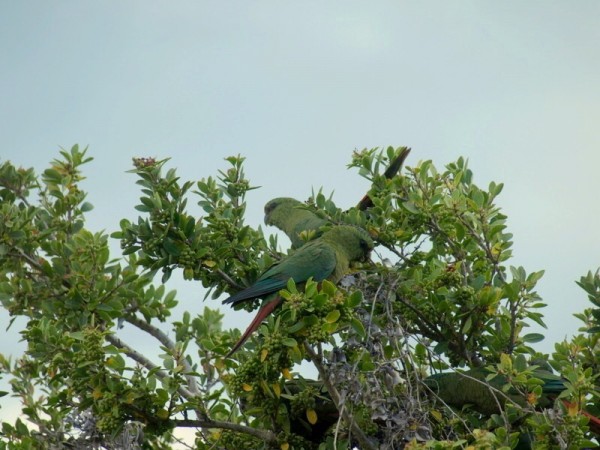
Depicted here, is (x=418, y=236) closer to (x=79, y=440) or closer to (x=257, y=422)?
(x=257, y=422)

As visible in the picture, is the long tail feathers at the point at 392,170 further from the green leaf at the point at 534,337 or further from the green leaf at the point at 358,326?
the green leaf at the point at 358,326

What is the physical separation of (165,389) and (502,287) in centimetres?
222

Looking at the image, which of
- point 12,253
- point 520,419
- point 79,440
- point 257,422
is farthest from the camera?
point 12,253

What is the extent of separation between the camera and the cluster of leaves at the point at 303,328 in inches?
174

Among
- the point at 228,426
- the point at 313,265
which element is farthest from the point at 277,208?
the point at 228,426

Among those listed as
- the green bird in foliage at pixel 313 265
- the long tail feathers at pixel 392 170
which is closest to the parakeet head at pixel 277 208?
the long tail feathers at pixel 392 170

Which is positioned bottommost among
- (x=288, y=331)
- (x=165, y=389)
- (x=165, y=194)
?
(x=165, y=389)

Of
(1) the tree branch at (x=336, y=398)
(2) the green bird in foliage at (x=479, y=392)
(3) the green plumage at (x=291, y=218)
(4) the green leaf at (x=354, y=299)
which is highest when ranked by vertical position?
(3) the green plumage at (x=291, y=218)

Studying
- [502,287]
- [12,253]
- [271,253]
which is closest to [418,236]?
[502,287]

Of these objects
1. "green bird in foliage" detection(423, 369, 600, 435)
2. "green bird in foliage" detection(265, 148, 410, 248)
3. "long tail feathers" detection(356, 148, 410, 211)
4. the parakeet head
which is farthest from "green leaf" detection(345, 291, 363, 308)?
the parakeet head

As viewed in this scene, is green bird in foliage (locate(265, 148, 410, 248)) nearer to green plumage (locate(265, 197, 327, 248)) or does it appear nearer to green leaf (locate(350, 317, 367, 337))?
green plumage (locate(265, 197, 327, 248))

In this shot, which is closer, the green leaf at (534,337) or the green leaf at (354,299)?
the green leaf at (354,299)

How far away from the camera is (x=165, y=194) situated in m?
5.45

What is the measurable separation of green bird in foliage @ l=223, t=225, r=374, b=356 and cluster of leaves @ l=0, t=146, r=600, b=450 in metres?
0.11
